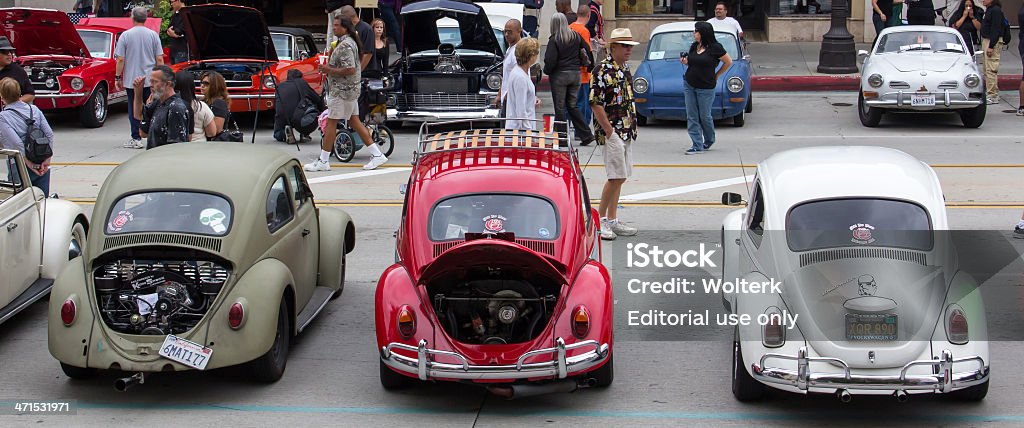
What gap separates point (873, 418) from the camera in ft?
25.8

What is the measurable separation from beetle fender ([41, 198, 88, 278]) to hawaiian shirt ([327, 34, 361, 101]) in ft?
16.5

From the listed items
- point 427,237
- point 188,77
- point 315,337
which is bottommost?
point 315,337

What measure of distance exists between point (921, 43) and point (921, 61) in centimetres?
64

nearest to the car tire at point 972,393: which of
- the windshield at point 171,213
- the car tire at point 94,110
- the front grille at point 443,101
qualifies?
the windshield at point 171,213

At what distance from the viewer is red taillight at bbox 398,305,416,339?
802 cm

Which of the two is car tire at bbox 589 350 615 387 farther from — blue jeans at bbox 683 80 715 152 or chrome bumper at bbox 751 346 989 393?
blue jeans at bbox 683 80 715 152

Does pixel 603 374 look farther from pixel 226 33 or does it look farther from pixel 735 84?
pixel 226 33

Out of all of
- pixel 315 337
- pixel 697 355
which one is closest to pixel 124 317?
pixel 315 337

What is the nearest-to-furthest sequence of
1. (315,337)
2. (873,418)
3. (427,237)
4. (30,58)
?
(873,418)
(427,237)
(315,337)
(30,58)

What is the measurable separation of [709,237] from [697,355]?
11.7 ft

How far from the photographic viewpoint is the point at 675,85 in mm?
18547

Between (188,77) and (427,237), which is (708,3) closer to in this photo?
(188,77)

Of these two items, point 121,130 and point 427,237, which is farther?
point 121,130

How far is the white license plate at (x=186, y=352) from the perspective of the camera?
8055 millimetres
